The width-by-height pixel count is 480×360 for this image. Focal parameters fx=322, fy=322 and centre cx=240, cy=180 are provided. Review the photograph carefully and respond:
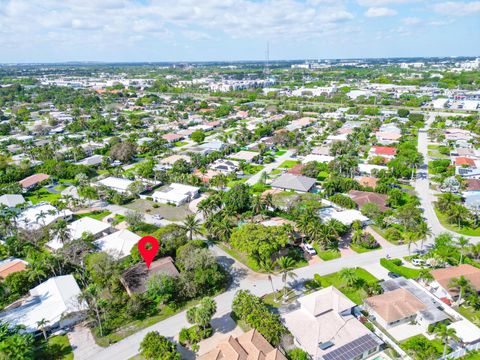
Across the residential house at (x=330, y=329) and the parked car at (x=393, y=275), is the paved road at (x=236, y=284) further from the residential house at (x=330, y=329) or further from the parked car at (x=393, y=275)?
the residential house at (x=330, y=329)

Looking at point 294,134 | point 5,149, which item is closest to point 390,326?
point 294,134

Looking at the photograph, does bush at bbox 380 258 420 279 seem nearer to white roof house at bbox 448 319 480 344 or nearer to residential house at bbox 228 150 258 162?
white roof house at bbox 448 319 480 344

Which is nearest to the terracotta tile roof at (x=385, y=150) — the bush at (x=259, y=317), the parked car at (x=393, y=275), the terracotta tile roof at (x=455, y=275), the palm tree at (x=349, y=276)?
the terracotta tile roof at (x=455, y=275)

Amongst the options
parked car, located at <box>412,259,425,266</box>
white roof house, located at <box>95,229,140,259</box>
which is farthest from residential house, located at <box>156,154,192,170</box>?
parked car, located at <box>412,259,425,266</box>

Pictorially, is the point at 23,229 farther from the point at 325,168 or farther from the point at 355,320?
the point at 325,168

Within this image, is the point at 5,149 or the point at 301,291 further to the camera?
the point at 5,149
